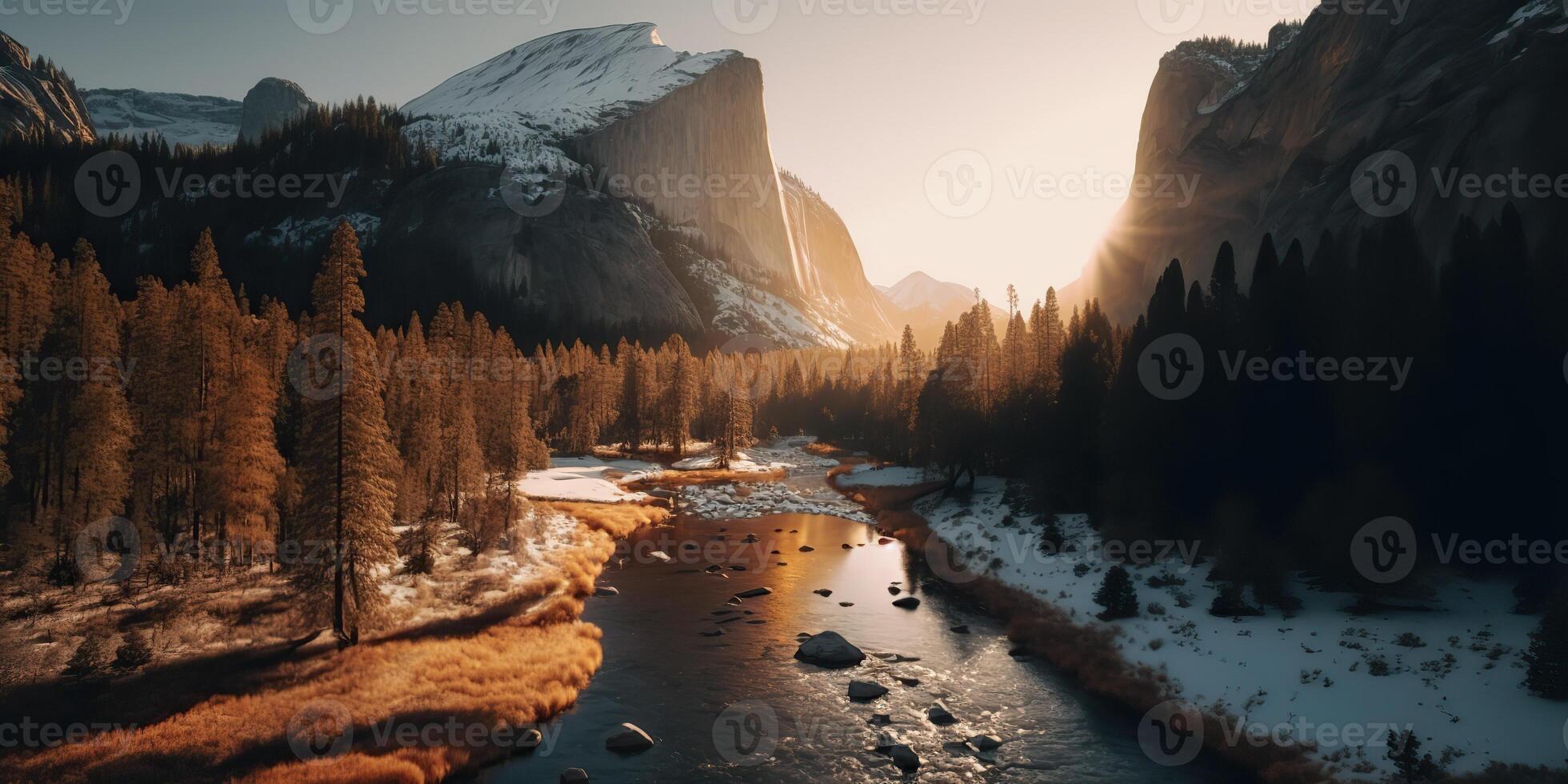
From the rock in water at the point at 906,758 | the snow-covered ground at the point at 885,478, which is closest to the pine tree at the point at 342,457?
the rock in water at the point at 906,758

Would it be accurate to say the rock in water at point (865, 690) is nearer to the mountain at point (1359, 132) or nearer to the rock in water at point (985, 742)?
the rock in water at point (985, 742)

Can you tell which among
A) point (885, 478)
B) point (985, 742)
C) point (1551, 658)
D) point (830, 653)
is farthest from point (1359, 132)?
point (985, 742)

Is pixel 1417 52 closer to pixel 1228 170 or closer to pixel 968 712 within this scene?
pixel 1228 170

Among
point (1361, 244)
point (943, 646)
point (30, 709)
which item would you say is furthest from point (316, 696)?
point (1361, 244)

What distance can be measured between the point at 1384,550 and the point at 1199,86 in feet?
452

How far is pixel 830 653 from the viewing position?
2723cm

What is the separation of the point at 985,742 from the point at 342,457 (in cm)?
2367

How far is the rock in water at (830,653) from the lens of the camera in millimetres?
26922

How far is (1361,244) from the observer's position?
107 ft

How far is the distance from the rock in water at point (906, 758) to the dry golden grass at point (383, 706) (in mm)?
11082

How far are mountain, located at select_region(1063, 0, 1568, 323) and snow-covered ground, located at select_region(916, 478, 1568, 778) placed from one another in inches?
643

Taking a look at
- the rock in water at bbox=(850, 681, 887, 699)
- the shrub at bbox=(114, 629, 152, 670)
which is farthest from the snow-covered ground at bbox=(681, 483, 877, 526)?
the shrub at bbox=(114, 629, 152, 670)

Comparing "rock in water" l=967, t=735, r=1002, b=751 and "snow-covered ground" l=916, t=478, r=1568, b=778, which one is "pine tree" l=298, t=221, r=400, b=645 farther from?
"snow-covered ground" l=916, t=478, r=1568, b=778

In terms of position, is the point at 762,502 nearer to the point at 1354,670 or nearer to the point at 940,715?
the point at 940,715
